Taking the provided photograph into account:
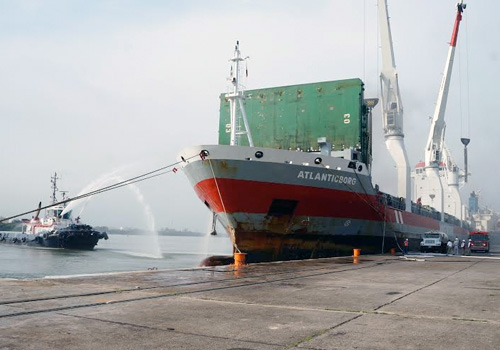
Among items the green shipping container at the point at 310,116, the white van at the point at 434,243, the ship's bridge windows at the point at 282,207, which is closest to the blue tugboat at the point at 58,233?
the green shipping container at the point at 310,116

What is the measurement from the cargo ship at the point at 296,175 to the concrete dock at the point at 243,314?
39.5ft

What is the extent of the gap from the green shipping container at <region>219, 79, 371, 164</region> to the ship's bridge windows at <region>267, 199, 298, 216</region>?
700 cm

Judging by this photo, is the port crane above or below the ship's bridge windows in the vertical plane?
above

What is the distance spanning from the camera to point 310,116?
3209cm

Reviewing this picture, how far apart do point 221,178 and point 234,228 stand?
3.00 m

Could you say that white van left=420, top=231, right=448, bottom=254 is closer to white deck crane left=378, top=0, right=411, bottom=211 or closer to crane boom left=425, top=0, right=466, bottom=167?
white deck crane left=378, top=0, right=411, bottom=211

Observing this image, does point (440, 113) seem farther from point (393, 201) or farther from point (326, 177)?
point (326, 177)

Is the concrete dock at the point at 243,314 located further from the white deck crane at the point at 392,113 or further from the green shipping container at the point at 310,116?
the white deck crane at the point at 392,113

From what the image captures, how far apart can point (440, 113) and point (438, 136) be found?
3.58 meters

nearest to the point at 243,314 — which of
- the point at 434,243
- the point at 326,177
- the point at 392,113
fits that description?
the point at 326,177

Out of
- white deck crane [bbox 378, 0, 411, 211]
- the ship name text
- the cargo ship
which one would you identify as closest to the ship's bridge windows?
the cargo ship

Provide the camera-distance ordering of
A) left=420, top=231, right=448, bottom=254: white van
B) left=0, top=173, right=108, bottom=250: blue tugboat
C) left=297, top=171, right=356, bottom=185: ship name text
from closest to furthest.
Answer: left=297, top=171, right=356, bottom=185: ship name text
left=420, top=231, right=448, bottom=254: white van
left=0, top=173, right=108, bottom=250: blue tugboat

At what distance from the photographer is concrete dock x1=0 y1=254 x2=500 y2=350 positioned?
5.99 m

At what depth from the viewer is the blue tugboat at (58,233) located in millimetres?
59031
